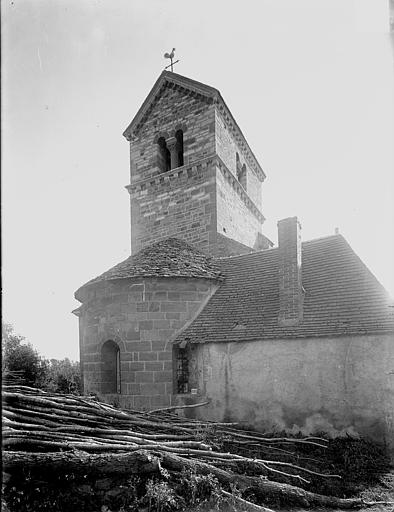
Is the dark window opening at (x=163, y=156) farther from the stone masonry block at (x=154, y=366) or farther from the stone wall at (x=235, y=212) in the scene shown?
the stone masonry block at (x=154, y=366)

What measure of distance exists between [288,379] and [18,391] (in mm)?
6286

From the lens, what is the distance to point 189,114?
714 inches

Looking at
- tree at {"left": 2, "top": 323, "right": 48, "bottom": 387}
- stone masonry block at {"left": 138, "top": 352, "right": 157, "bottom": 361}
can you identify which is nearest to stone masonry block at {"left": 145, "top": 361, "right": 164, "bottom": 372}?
stone masonry block at {"left": 138, "top": 352, "right": 157, "bottom": 361}

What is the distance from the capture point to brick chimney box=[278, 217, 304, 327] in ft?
34.4

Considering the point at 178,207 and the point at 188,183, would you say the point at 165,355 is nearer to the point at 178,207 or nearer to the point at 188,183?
the point at 178,207

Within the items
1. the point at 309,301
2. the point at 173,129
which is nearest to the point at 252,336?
the point at 309,301

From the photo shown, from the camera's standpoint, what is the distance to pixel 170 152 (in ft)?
61.6

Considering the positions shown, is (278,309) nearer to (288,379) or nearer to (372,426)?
(288,379)

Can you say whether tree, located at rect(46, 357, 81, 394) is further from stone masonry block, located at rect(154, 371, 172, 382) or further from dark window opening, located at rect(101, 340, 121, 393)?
stone masonry block, located at rect(154, 371, 172, 382)

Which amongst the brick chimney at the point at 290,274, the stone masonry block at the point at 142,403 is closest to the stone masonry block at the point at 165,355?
the stone masonry block at the point at 142,403

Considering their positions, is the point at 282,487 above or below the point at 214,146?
below

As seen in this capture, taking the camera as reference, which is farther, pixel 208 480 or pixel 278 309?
pixel 278 309

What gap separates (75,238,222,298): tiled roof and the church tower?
9.60 feet

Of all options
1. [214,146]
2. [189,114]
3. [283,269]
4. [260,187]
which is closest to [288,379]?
[283,269]
